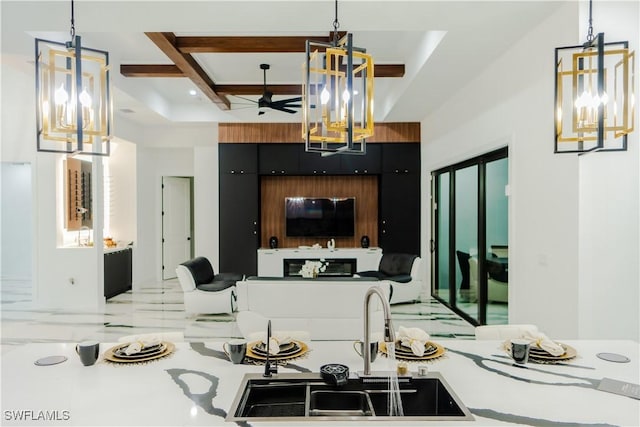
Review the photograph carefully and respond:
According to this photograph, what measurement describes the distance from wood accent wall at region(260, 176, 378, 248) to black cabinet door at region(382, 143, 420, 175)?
0.57 meters

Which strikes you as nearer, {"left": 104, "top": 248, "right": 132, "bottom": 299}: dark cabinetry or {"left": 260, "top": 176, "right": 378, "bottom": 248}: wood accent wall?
{"left": 104, "top": 248, "right": 132, "bottom": 299}: dark cabinetry

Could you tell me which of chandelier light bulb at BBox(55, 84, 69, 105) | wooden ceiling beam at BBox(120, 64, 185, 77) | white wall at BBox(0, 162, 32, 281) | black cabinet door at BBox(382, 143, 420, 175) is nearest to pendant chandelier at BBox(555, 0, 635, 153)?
chandelier light bulb at BBox(55, 84, 69, 105)

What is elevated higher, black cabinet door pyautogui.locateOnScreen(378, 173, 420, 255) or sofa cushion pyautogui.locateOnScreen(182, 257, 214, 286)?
black cabinet door pyautogui.locateOnScreen(378, 173, 420, 255)

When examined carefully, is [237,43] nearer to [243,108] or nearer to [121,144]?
[243,108]

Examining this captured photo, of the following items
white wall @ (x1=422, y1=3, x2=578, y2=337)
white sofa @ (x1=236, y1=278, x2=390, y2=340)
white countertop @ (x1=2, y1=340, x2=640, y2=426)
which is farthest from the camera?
white sofa @ (x1=236, y1=278, x2=390, y2=340)

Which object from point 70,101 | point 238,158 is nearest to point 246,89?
point 238,158

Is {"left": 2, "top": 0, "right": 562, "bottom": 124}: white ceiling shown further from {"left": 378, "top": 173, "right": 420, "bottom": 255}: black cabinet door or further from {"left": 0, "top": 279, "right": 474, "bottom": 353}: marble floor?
{"left": 0, "top": 279, "right": 474, "bottom": 353}: marble floor

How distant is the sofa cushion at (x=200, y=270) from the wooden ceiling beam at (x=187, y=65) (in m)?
2.55

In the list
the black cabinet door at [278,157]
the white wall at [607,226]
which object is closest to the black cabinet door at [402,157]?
the black cabinet door at [278,157]

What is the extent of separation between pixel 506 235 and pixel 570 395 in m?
2.89

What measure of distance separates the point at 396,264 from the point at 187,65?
428cm

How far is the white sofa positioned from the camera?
4070 millimetres

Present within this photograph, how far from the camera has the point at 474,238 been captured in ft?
16.6

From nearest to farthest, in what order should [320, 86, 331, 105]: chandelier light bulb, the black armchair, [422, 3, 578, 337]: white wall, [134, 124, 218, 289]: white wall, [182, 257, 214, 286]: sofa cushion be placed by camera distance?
[320, 86, 331, 105]: chandelier light bulb, [422, 3, 578, 337]: white wall, [182, 257, 214, 286]: sofa cushion, the black armchair, [134, 124, 218, 289]: white wall
